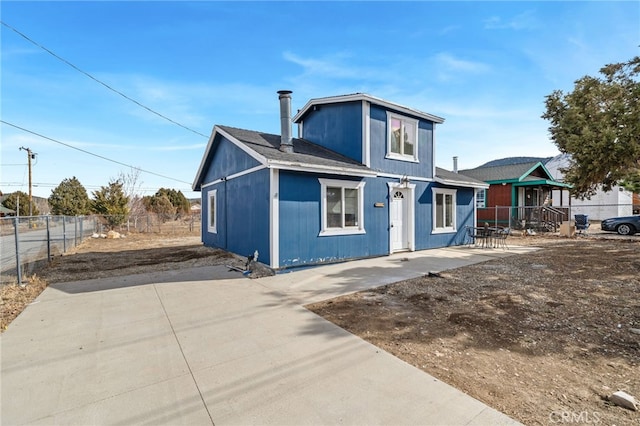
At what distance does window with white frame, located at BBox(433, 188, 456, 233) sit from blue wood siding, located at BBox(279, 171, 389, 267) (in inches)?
144

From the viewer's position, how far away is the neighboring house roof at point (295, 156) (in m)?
7.48

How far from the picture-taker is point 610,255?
965 centimetres

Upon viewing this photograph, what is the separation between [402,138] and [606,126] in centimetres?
629

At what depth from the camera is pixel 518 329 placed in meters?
4.02

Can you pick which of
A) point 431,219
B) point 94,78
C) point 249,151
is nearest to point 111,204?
point 94,78

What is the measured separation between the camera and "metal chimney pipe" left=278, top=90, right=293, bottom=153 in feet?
28.9

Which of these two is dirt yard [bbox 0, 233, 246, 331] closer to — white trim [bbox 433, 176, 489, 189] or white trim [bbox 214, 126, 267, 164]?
white trim [bbox 214, 126, 267, 164]

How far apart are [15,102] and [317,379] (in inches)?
640

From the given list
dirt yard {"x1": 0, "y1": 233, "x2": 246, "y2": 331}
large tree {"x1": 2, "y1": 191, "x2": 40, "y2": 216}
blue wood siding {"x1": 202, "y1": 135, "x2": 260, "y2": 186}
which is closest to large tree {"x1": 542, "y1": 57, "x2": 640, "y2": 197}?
blue wood siding {"x1": 202, "y1": 135, "x2": 260, "y2": 186}

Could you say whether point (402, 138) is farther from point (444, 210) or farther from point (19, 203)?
point (19, 203)

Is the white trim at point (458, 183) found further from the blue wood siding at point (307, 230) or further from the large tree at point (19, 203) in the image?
the large tree at point (19, 203)

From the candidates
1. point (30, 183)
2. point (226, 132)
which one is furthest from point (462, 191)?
point (30, 183)

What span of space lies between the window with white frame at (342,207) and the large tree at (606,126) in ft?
26.1

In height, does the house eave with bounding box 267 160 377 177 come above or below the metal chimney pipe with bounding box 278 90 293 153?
below
